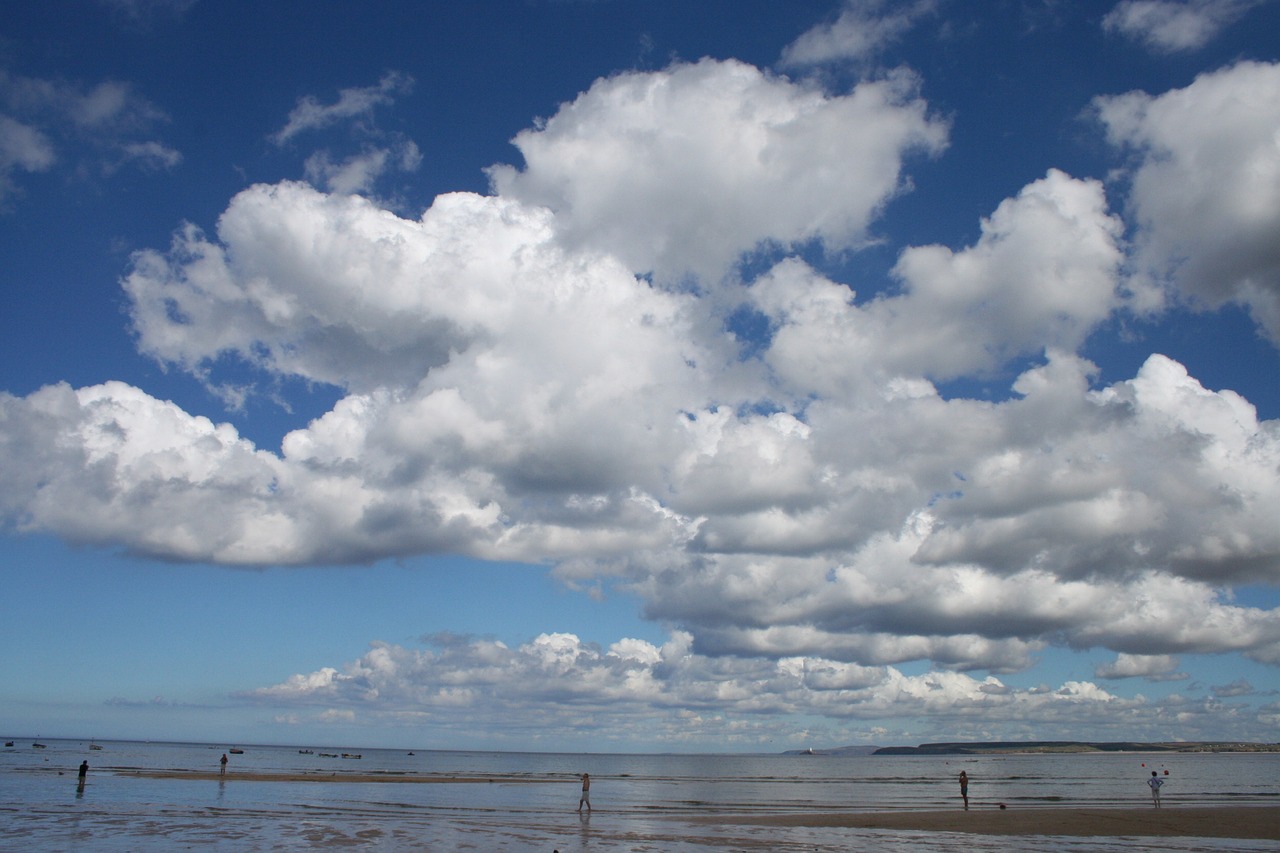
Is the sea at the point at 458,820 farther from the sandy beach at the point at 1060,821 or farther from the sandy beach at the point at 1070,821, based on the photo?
the sandy beach at the point at 1070,821

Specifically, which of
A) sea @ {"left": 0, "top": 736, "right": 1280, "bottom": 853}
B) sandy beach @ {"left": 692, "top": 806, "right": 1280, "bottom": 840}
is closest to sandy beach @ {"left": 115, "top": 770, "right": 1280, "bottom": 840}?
sandy beach @ {"left": 692, "top": 806, "right": 1280, "bottom": 840}

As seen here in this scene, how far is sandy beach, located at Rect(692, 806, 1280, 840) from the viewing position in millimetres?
48469

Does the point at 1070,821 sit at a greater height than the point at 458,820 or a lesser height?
greater

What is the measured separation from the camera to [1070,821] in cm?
5372

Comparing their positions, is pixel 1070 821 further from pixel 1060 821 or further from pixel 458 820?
pixel 458 820

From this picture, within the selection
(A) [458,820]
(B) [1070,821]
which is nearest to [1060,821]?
(B) [1070,821]

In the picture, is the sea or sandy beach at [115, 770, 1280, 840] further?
sandy beach at [115, 770, 1280, 840]

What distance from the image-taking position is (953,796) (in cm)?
8738

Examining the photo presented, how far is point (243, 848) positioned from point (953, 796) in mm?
73561

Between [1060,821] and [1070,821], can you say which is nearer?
[1070,821]

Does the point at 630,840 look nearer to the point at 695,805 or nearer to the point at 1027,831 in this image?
the point at 1027,831

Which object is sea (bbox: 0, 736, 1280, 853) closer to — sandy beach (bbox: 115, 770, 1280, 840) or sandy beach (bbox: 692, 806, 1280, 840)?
sandy beach (bbox: 115, 770, 1280, 840)

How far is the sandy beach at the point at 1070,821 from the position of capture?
159 feet

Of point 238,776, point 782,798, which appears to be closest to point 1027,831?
point 782,798
